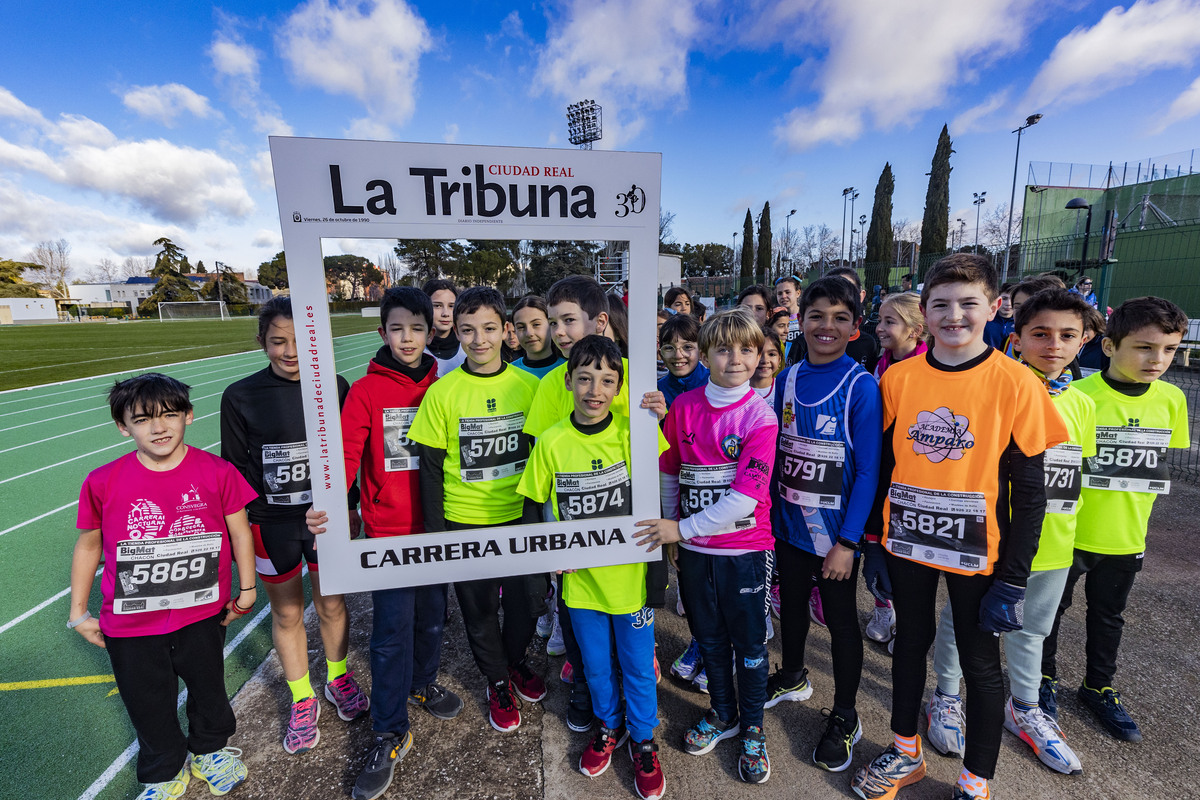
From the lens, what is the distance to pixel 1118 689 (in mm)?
2816

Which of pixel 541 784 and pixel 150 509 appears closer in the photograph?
pixel 150 509

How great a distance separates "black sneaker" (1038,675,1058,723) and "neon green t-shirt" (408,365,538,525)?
2.87 meters

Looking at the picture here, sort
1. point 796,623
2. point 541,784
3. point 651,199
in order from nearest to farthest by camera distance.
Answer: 1. point 651,199
2. point 541,784
3. point 796,623

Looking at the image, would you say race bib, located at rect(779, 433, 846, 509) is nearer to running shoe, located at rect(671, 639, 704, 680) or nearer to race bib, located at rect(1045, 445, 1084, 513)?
race bib, located at rect(1045, 445, 1084, 513)

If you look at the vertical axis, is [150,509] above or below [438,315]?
below

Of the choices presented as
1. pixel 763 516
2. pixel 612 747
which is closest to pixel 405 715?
pixel 612 747

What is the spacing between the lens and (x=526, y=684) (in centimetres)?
293

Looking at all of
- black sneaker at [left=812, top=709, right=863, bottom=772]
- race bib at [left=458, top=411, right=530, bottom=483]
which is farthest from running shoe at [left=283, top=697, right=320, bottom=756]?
black sneaker at [left=812, top=709, right=863, bottom=772]

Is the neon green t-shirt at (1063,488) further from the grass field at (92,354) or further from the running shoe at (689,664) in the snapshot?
the grass field at (92,354)

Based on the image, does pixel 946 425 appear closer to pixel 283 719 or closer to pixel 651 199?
pixel 651 199

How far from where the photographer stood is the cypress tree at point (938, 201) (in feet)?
103

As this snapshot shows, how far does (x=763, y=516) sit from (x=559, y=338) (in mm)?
1370

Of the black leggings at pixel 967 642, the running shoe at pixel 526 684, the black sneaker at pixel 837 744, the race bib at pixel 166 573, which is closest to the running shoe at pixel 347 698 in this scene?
the running shoe at pixel 526 684

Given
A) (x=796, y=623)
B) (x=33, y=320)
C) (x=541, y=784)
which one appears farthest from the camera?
(x=33, y=320)
